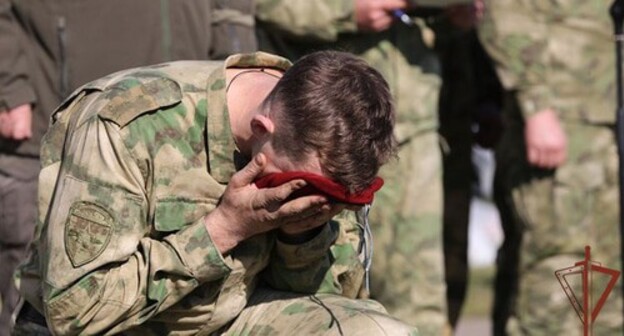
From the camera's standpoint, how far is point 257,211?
4.53m

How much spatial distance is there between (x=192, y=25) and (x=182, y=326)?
165 cm

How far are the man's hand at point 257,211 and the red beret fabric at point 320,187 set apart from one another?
0.01 meters

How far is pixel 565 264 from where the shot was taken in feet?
23.4

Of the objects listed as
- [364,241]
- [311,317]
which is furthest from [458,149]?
[311,317]

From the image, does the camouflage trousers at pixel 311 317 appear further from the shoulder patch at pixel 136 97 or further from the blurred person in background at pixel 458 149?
the blurred person in background at pixel 458 149

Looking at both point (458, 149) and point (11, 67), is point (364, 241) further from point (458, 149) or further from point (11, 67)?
point (458, 149)

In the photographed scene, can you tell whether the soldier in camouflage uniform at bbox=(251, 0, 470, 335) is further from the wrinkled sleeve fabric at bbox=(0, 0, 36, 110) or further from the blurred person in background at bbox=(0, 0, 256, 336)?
the wrinkled sleeve fabric at bbox=(0, 0, 36, 110)

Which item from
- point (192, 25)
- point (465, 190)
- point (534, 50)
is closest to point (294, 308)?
point (192, 25)

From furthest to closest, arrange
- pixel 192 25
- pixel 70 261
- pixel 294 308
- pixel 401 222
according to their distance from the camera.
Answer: pixel 401 222
pixel 192 25
pixel 294 308
pixel 70 261

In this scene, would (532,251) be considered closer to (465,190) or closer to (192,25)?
(465,190)

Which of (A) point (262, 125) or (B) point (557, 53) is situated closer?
(A) point (262, 125)

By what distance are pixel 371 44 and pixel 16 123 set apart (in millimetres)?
1574

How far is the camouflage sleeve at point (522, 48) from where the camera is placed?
706 centimetres

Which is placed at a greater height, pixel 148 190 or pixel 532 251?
pixel 148 190
